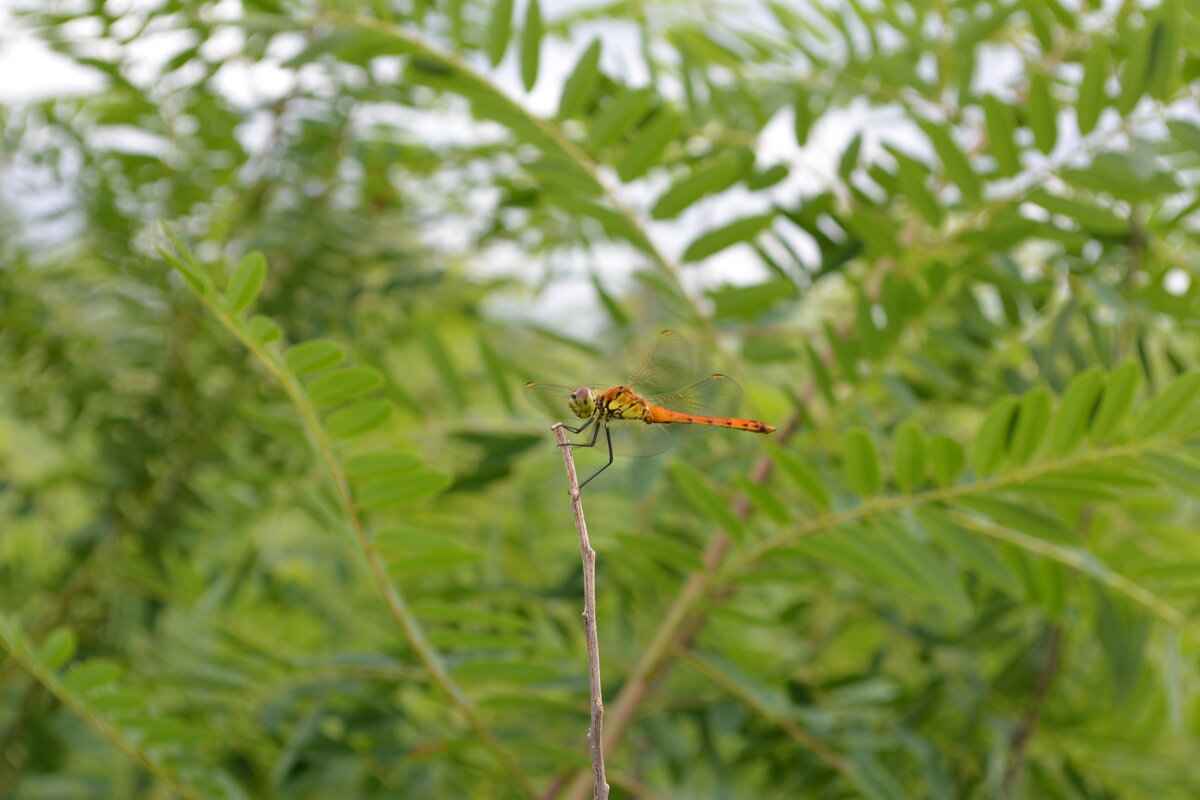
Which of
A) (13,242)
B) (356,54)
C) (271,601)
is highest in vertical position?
(356,54)

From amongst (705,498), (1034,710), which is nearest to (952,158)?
(705,498)

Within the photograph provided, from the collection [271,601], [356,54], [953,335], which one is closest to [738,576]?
[953,335]

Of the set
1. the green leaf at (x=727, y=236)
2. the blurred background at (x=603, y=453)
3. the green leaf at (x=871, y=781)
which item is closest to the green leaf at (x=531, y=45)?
the blurred background at (x=603, y=453)

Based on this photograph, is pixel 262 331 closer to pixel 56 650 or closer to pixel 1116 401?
pixel 56 650

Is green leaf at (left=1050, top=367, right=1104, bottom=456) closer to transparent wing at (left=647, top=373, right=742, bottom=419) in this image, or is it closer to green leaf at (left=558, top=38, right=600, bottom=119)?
transparent wing at (left=647, top=373, right=742, bottom=419)

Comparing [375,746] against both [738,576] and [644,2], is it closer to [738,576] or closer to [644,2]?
[738,576]

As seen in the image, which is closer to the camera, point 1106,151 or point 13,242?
point 1106,151
